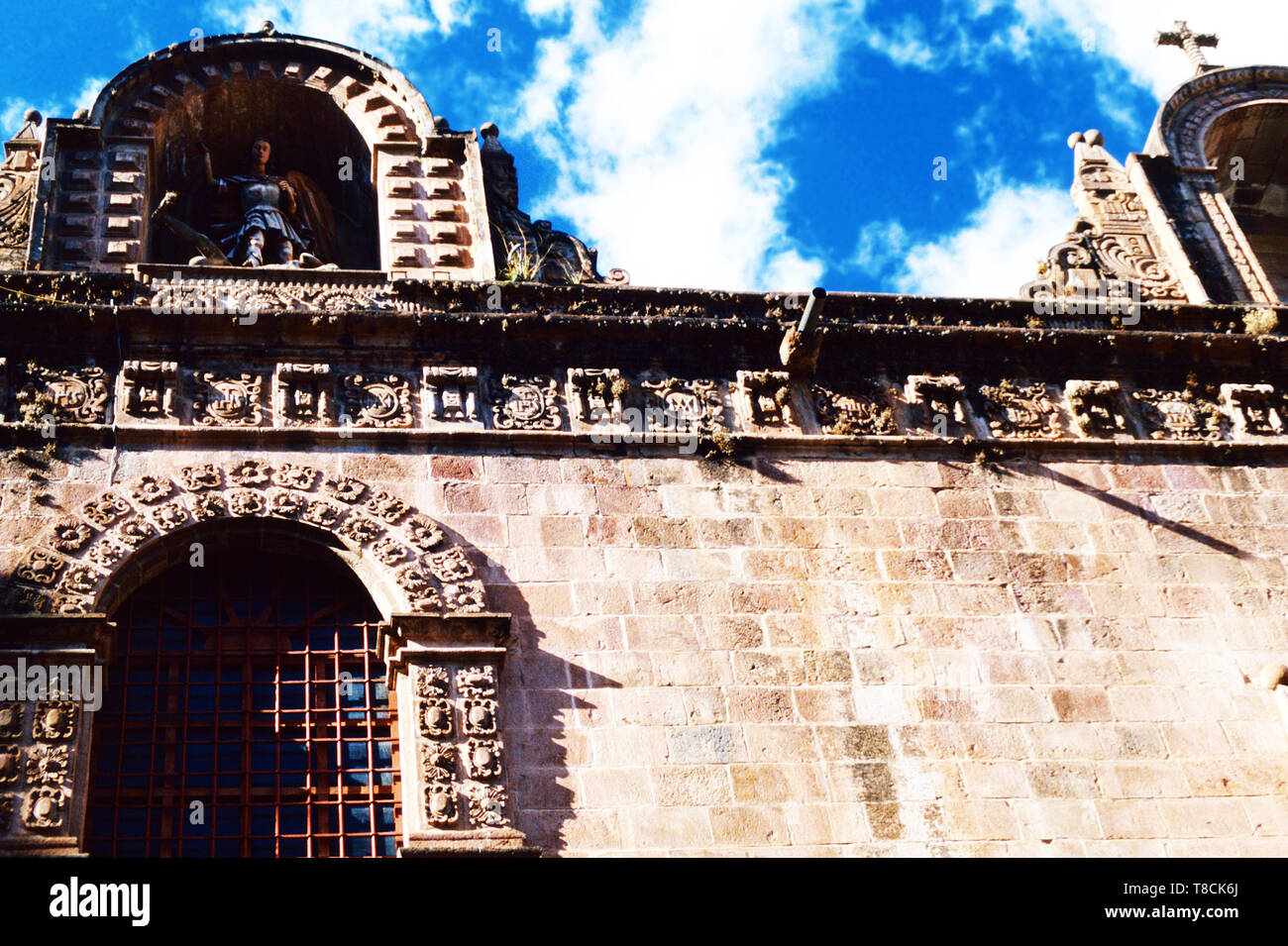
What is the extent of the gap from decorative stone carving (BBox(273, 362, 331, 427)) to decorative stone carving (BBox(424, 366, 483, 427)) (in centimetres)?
73

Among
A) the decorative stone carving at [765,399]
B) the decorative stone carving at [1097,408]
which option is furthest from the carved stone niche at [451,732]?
the decorative stone carving at [1097,408]

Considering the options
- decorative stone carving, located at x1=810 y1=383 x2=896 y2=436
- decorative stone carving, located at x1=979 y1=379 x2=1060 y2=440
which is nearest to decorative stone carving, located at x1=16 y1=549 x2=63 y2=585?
decorative stone carving, located at x1=810 y1=383 x2=896 y2=436

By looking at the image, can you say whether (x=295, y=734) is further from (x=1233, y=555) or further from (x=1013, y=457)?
(x=1233, y=555)

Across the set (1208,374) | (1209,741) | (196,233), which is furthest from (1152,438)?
(196,233)

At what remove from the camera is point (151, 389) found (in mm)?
12430

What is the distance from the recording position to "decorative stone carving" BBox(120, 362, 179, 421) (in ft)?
40.3

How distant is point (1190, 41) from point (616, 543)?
9.48m

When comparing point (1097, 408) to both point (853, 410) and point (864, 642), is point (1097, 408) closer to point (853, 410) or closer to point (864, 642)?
point (853, 410)

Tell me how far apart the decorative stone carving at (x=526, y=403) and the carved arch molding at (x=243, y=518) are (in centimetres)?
123

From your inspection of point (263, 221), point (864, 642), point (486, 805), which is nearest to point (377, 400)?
point (263, 221)

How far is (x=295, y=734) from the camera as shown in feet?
36.3

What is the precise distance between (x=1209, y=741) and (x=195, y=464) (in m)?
7.04

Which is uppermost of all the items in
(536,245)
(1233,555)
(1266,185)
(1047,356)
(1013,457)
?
(1266,185)

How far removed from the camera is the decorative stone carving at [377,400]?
41.2 ft
